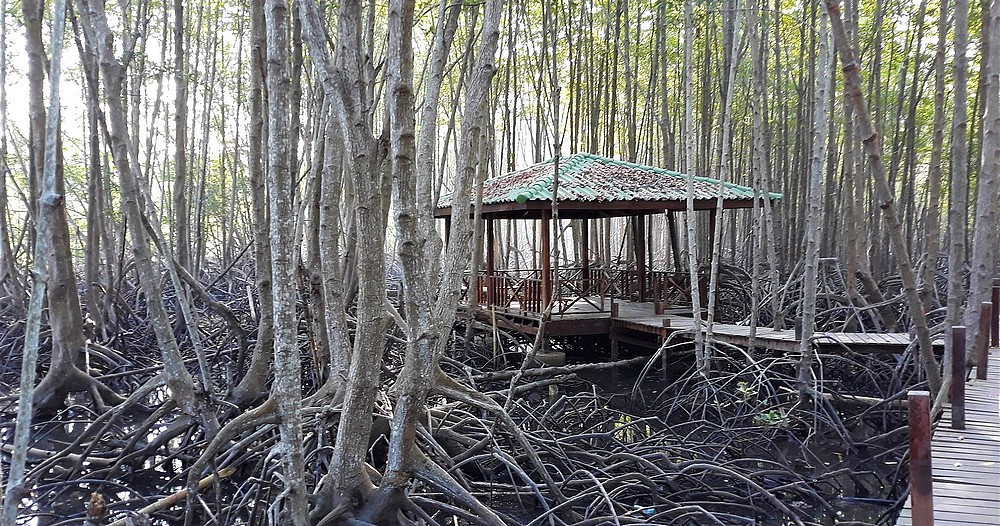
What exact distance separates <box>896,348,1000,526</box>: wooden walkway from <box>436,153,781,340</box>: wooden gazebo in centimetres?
441

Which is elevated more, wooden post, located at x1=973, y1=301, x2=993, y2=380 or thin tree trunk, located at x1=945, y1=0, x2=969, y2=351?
thin tree trunk, located at x1=945, y1=0, x2=969, y2=351

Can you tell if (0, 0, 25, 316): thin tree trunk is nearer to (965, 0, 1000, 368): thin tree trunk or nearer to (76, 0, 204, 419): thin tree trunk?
(76, 0, 204, 419): thin tree trunk

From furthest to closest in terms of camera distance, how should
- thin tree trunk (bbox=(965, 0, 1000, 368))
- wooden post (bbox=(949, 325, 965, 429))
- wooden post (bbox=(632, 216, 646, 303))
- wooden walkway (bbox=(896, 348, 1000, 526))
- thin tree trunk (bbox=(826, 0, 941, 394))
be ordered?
wooden post (bbox=(632, 216, 646, 303)) < thin tree trunk (bbox=(965, 0, 1000, 368)) < wooden post (bbox=(949, 325, 965, 429)) < thin tree trunk (bbox=(826, 0, 941, 394)) < wooden walkway (bbox=(896, 348, 1000, 526))

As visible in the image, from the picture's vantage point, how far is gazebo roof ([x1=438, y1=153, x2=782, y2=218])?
836 cm

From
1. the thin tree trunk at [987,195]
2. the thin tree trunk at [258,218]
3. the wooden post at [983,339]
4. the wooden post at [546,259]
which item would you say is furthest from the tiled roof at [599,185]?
the thin tree trunk at [258,218]

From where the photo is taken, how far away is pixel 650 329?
812 centimetres

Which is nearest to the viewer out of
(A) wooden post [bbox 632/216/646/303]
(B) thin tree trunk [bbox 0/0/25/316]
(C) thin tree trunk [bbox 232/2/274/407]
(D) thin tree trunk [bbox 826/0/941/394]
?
(D) thin tree trunk [bbox 826/0/941/394]

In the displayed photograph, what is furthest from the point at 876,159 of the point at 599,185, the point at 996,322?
the point at 599,185

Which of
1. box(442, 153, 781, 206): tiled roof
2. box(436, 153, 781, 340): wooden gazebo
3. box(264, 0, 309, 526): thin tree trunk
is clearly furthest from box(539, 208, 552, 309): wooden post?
box(264, 0, 309, 526): thin tree trunk

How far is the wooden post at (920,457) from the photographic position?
2420mm

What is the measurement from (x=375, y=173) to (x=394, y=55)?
1.41ft

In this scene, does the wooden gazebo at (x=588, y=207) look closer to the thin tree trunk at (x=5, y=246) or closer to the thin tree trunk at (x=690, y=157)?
the thin tree trunk at (x=690, y=157)

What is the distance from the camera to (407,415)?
3.00 metres

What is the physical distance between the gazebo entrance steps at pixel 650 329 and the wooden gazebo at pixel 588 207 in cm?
8
